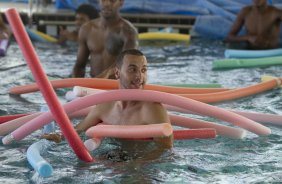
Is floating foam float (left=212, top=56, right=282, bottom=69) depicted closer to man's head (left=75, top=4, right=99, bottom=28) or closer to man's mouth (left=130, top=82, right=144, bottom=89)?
man's head (left=75, top=4, right=99, bottom=28)

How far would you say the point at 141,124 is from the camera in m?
5.04

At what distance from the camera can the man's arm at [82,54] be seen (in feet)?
25.1

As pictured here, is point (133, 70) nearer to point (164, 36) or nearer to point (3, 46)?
point (3, 46)

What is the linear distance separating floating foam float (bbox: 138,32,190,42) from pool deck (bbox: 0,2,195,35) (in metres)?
0.89

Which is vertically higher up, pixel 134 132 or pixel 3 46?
pixel 134 132

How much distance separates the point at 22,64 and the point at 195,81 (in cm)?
249

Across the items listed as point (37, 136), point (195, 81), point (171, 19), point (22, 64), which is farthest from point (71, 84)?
point (171, 19)

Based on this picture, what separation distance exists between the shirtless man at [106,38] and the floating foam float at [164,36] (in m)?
3.70

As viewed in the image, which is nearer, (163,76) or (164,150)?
(164,150)

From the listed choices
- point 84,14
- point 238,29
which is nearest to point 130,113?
point 84,14

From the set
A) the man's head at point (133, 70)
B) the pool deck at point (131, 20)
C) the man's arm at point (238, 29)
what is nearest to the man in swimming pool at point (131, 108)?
the man's head at point (133, 70)

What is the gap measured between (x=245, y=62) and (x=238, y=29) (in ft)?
6.59

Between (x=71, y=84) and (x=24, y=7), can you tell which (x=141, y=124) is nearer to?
(x=71, y=84)

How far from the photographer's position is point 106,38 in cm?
749
